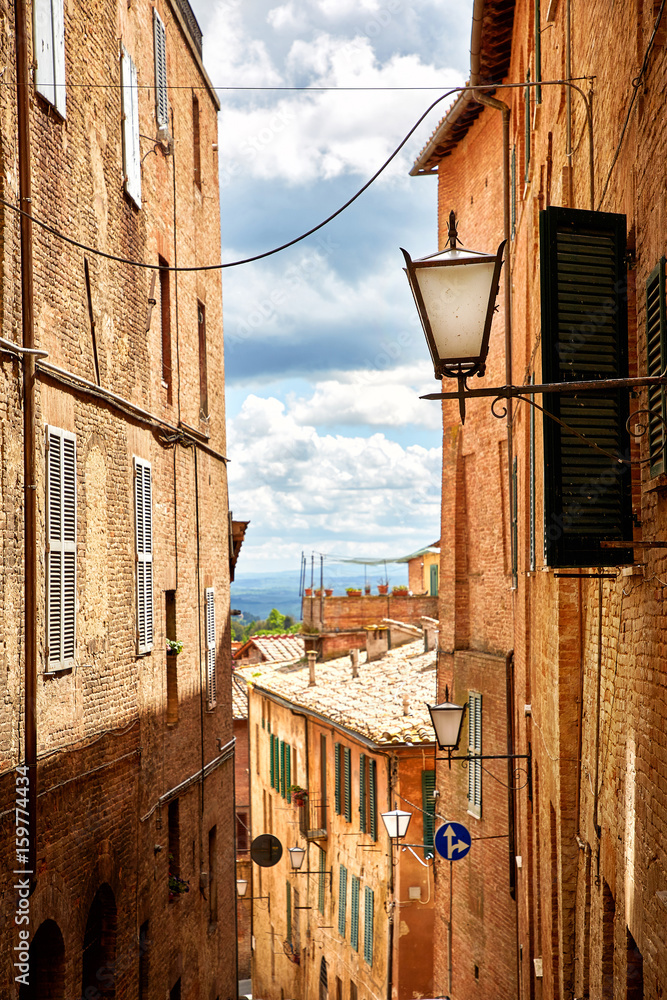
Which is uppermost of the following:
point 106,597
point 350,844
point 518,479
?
point 518,479

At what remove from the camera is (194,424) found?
1733 centimetres

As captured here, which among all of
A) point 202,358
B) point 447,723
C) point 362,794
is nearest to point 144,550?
point 447,723

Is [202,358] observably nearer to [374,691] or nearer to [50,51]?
[50,51]

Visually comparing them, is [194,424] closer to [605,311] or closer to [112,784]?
[112,784]

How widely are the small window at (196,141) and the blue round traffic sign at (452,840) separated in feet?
35.1

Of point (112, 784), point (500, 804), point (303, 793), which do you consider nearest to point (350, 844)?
point (303, 793)

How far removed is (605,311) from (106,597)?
23.2 ft

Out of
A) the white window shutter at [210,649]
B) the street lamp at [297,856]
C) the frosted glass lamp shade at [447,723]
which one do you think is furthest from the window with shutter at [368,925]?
the frosted glass lamp shade at [447,723]

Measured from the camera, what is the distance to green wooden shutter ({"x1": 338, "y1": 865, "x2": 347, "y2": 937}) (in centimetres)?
2519

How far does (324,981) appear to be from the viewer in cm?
2736

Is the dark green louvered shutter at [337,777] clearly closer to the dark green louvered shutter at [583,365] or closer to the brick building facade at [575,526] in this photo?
the brick building facade at [575,526]

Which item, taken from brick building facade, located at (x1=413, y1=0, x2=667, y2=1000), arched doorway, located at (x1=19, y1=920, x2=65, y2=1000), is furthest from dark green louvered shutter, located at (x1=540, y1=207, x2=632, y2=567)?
arched doorway, located at (x1=19, y1=920, x2=65, y2=1000)

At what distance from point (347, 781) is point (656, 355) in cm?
2058

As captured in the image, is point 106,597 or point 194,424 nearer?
point 106,597
